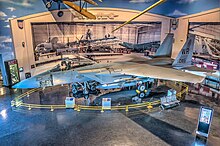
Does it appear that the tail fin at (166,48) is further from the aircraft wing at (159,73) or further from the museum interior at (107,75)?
the aircraft wing at (159,73)

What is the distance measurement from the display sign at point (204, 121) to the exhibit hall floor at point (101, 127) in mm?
564

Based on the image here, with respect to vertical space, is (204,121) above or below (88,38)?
below

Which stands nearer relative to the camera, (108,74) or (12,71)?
(108,74)

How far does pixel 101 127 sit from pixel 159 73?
6057 mm

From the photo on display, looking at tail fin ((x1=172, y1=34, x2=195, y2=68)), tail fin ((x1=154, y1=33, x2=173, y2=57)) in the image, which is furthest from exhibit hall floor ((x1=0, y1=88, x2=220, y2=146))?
tail fin ((x1=154, y1=33, x2=173, y2=57))

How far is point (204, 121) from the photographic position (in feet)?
29.5

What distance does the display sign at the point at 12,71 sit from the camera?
1656 centimetres

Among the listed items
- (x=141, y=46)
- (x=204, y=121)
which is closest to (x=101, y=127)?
(x=204, y=121)

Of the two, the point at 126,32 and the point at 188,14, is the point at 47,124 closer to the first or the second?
the point at 126,32

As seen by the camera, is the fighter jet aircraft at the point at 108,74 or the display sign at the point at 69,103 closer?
the display sign at the point at 69,103

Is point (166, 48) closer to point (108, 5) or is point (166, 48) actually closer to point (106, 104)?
point (108, 5)

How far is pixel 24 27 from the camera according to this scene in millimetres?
16688

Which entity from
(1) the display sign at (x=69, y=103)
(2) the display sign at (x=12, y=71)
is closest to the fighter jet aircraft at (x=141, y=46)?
(1) the display sign at (x=69, y=103)

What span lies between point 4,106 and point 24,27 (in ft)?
26.1
